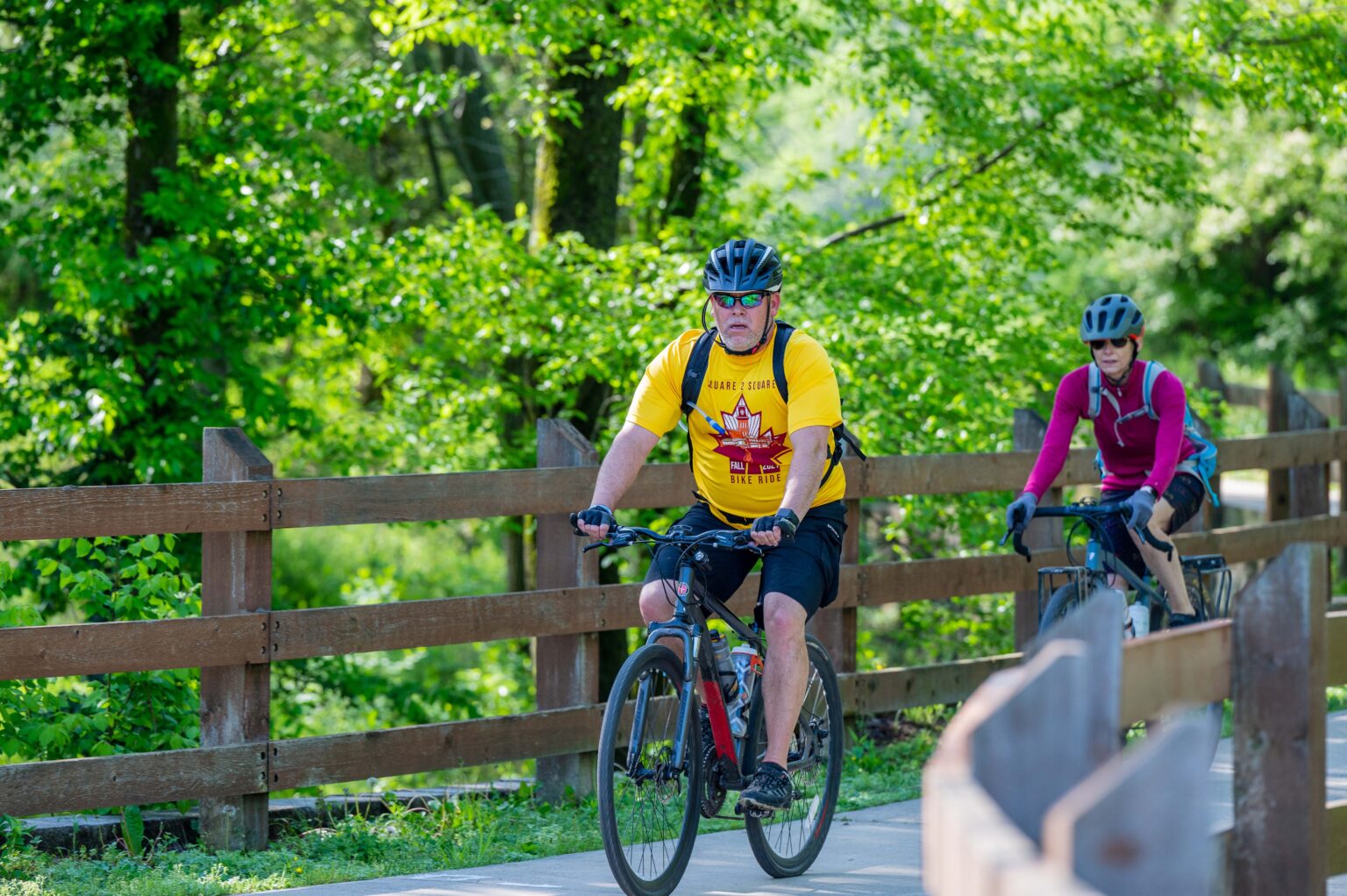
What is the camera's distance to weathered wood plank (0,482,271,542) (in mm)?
5273

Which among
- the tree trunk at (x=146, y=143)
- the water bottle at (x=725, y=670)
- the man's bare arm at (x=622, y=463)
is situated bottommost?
the water bottle at (x=725, y=670)

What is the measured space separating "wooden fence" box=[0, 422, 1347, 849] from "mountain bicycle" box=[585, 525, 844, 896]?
1172mm

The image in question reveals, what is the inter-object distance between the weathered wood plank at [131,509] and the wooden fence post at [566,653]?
1323 mm

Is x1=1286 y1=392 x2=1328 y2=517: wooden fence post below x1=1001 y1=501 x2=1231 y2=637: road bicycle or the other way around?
the other way around

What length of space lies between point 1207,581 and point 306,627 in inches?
167

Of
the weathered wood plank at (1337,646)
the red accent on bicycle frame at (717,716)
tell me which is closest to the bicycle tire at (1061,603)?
the red accent on bicycle frame at (717,716)

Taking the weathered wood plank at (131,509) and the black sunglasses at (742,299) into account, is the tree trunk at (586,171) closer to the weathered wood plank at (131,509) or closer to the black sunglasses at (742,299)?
the weathered wood plank at (131,509)

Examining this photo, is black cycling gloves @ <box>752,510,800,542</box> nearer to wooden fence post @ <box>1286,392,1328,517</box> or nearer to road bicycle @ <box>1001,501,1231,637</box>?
road bicycle @ <box>1001,501,1231,637</box>

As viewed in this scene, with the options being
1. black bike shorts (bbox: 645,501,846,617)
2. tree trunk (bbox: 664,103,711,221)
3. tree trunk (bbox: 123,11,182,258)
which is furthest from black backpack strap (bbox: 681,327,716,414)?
tree trunk (bbox: 664,103,711,221)

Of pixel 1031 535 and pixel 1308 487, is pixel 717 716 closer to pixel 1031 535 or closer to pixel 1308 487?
pixel 1031 535

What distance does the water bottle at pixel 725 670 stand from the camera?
16.9 ft

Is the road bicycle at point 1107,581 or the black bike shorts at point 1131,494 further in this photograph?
the black bike shorts at point 1131,494

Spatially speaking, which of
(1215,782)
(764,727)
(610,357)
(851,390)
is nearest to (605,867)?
(764,727)

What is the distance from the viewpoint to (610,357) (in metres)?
10.8
